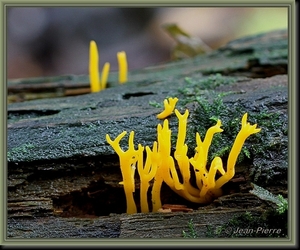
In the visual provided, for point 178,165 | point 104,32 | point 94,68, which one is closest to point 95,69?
point 94,68

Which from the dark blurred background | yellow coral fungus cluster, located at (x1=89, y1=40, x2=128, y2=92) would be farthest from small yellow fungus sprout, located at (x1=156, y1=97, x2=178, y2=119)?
the dark blurred background

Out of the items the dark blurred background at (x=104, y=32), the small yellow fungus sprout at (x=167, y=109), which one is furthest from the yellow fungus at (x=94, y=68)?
the dark blurred background at (x=104, y=32)

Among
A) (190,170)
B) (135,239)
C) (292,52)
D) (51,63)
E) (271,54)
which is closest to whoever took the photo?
(135,239)

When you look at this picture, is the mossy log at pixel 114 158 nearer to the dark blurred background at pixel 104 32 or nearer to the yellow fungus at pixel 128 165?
the yellow fungus at pixel 128 165

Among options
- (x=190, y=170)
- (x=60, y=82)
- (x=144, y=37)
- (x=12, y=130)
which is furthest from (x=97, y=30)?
(x=190, y=170)

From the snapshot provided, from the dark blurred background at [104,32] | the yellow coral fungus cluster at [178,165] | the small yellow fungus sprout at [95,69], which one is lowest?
the yellow coral fungus cluster at [178,165]

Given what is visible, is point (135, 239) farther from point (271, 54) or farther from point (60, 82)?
Answer: point (271, 54)
